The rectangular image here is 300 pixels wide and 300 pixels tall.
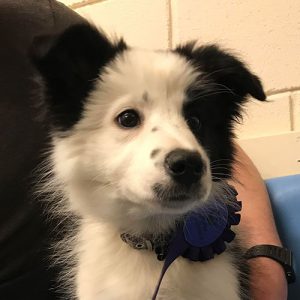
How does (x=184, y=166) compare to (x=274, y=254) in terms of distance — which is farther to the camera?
(x=274, y=254)

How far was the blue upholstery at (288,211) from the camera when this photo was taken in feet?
5.69

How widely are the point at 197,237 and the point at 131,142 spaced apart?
283mm

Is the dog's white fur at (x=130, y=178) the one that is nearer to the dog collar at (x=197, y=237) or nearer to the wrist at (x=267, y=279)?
the dog collar at (x=197, y=237)

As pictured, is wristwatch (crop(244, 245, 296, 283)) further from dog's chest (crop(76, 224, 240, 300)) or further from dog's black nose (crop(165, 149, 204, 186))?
dog's black nose (crop(165, 149, 204, 186))

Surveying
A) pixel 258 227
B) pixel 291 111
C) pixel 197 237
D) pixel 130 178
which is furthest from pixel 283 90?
pixel 130 178

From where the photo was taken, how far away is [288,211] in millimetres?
1789

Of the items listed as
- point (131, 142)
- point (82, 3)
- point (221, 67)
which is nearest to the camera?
point (131, 142)

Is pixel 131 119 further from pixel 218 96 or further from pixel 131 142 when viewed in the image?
pixel 218 96

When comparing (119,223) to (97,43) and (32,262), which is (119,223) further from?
(97,43)

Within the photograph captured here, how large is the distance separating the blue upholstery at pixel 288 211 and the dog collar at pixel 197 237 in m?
0.48

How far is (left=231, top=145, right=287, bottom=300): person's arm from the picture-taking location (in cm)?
142

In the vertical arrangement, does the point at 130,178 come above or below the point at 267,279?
above

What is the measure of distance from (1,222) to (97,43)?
1.88 ft

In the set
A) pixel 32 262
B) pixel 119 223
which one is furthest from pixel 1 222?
pixel 119 223
